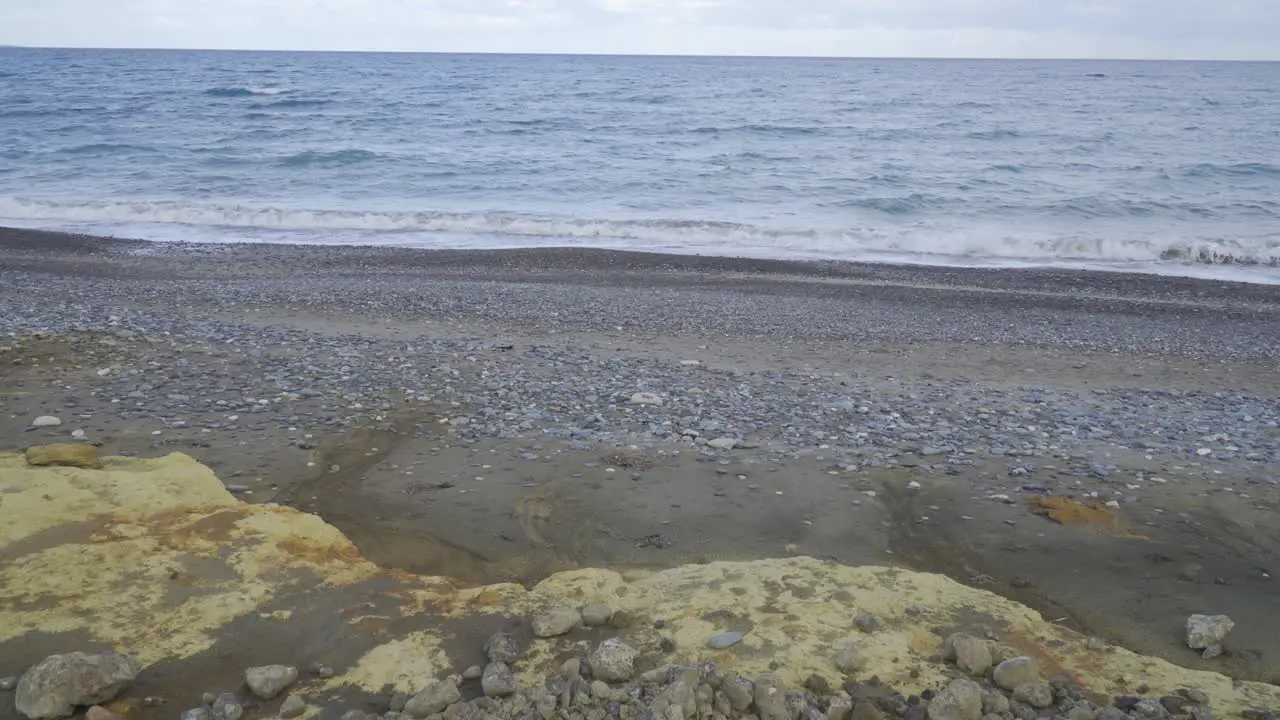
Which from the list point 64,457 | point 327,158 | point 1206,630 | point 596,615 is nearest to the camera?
point 596,615

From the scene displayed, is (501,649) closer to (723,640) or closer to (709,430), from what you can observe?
(723,640)

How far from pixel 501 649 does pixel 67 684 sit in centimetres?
157

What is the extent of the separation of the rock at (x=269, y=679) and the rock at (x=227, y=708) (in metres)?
0.08

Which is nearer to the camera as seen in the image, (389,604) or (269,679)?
(269,679)

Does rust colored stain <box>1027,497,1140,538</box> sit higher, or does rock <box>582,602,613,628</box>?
rock <box>582,602,613,628</box>

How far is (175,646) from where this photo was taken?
12.4ft

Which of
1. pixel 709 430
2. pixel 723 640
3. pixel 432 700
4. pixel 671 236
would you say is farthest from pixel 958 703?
pixel 671 236

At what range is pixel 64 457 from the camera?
5.67 m

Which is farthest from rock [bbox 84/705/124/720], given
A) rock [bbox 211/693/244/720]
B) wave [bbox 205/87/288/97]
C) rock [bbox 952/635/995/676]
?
wave [bbox 205/87/288/97]

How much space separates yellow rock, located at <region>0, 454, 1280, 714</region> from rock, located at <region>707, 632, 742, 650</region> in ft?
0.10

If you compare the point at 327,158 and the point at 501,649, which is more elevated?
the point at 327,158

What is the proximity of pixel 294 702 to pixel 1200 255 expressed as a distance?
20.2 m

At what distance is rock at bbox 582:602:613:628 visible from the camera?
4016 millimetres

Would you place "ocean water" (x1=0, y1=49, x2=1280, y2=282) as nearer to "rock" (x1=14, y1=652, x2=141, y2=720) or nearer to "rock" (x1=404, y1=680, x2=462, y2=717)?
"rock" (x1=404, y1=680, x2=462, y2=717)
